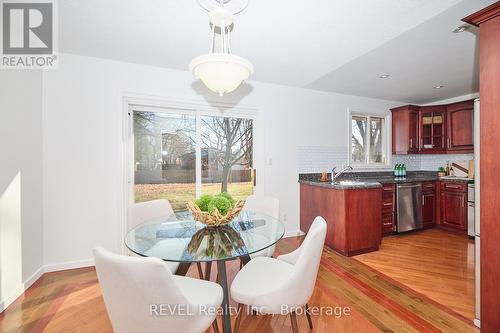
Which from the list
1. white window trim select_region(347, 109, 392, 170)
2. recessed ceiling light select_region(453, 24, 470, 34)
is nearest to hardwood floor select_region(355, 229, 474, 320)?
white window trim select_region(347, 109, 392, 170)

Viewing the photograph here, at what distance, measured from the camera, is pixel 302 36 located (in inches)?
85.0

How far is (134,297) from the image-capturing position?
0.91m

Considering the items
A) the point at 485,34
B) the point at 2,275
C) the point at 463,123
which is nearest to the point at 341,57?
the point at 485,34

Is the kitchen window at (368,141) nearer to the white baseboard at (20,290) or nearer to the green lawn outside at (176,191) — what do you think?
the green lawn outside at (176,191)

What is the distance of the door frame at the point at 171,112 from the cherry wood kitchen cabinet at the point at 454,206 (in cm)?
310

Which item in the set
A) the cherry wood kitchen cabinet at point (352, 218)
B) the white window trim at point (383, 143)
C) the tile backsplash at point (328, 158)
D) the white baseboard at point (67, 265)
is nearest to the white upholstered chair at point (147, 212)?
the white baseboard at point (67, 265)

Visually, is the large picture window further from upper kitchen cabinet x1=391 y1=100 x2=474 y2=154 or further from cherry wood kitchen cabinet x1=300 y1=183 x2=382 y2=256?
upper kitchen cabinet x1=391 y1=100 x2=474 y2=154

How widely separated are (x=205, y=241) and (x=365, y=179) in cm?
337

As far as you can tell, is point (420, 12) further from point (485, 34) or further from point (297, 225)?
point (297, 225)

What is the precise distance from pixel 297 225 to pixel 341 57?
95.4 inches

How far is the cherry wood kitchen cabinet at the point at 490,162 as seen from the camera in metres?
1.37

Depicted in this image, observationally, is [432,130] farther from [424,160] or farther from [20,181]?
[20,181]

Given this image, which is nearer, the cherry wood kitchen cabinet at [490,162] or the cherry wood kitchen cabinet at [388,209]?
the cherry wood kitchen cabinet at [490,162]

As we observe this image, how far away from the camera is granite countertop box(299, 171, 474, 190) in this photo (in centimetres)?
287
